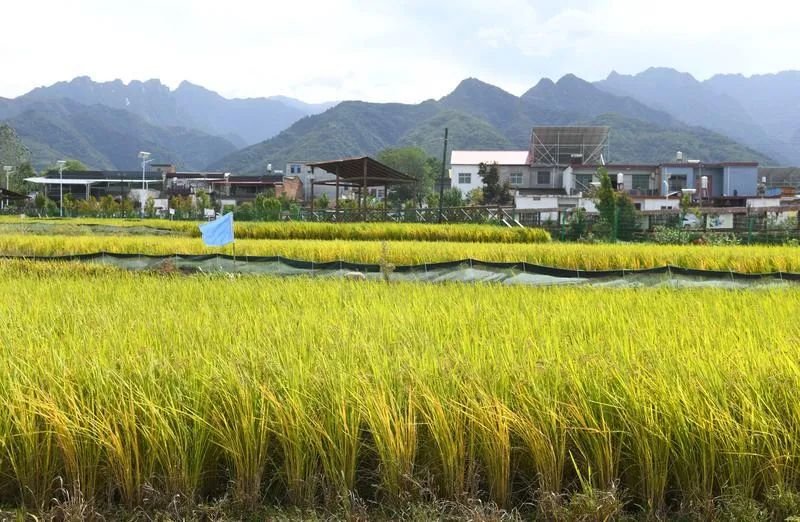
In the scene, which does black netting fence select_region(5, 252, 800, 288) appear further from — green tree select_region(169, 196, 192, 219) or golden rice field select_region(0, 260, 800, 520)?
green tree select_region(169, 196, 192, 219)

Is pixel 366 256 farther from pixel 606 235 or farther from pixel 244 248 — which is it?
pixel 606 235

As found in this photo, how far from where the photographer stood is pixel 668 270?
8203 mm

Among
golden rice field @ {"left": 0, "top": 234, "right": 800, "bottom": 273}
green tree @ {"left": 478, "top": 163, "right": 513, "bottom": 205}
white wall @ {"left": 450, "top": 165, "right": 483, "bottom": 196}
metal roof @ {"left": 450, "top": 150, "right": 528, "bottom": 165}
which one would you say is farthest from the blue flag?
metal roof @ {"left": 450, "top": 150, "right": 528, "bottom": 165}

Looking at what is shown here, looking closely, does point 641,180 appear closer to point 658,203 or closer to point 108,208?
point 658,203

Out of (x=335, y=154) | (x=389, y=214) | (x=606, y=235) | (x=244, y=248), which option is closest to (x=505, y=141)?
(x=335, y=154)

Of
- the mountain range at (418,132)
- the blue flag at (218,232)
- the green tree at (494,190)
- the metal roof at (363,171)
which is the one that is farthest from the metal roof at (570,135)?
the mountain range at (418,132)

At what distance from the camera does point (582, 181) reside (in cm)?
5228

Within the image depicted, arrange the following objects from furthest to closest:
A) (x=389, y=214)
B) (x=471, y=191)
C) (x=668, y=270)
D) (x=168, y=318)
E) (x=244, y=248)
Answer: (x=471, y=191) < (x=389, y=214) < (x=244, y=248) < (x=668, y=270) < (x=168, y=318)

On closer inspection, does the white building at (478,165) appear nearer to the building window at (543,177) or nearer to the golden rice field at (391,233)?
the building window at (543,177)

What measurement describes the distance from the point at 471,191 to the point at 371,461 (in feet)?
176

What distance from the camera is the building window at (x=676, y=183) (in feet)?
165

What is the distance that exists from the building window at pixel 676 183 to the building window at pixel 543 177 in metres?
10.5

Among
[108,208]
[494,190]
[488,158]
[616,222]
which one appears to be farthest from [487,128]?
[616,222]

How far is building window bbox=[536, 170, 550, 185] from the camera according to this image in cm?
5700
